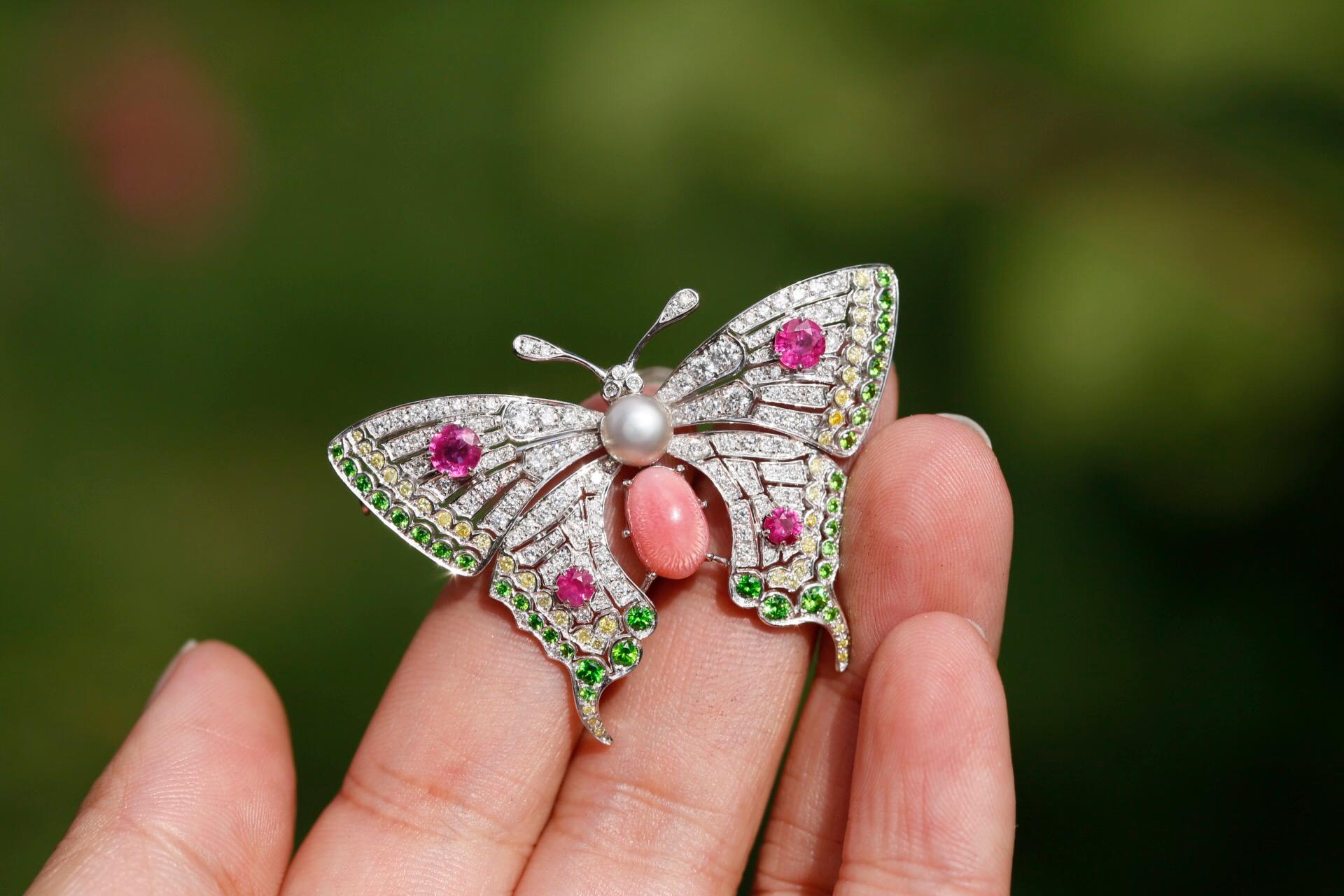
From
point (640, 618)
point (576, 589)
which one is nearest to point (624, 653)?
point (640, 618)

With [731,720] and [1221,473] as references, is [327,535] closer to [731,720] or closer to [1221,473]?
[731,720]

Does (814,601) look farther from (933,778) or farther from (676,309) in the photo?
(676,309)

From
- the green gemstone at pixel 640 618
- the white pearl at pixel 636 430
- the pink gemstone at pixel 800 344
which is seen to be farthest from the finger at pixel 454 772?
the pink gemstone at pixel 800 344

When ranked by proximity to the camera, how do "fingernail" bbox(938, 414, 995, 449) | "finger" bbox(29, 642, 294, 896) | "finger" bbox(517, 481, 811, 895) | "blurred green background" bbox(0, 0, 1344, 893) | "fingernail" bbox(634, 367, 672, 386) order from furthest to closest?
"blurred green background" bbox(0, 0, 1344, 893) → "fingernail" bbox(634, 367, 672, 386) → "fingernail" bbox(938, 414, 995, 449) → "finger" bbox(517, 481, 811, 895) → "finger" bbox(29, 642, 294, 896)

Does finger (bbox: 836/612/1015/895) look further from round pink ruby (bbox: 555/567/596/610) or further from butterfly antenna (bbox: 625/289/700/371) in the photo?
butterfly antenna (bbox: 625/289/700/371)

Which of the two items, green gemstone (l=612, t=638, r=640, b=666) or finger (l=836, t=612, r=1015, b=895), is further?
green gemstone (l=612, t=638, r=640, b=666)

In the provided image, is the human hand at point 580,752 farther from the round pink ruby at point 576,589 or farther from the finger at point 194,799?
the round pink ruby at point 576,589

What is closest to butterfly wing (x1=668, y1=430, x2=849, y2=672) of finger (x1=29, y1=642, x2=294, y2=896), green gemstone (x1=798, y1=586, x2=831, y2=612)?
green gemstone (x1=798, y1=586, x2=831, y2=612)
